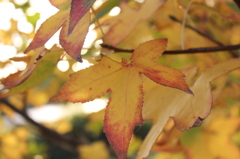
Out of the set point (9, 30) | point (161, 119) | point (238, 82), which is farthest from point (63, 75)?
point (161, 119)

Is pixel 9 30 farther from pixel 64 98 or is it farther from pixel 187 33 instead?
pixel 64 98

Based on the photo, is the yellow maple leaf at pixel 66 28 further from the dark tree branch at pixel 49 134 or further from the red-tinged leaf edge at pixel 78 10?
the dark tree branch at pixel 49 134

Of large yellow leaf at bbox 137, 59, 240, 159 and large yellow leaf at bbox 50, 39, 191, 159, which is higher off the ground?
large yellow leaf at bbox 50, 39, 191, 159

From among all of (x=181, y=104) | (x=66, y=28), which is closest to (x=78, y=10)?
(x=66, y=28)

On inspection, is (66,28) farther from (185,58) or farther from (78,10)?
(185,58)

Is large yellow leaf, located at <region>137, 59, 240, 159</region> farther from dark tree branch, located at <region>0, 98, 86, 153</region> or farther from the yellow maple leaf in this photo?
dark tree branch, located at <region>0, 98, 86, 153</region>

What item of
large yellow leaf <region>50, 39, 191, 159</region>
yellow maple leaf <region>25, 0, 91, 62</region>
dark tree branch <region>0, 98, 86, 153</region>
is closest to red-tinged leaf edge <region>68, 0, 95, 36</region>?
yellow maple leaf <region>25, 0, 91, 62</region>

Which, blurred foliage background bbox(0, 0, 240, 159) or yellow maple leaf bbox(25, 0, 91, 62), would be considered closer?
yellow maple leaf bbox(25, 0, 91, 62)
